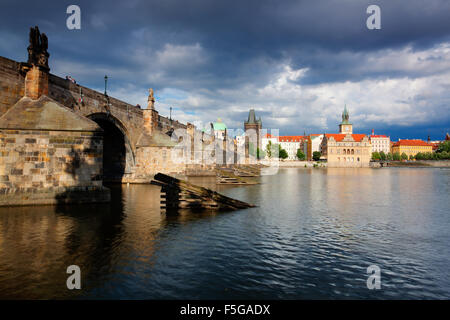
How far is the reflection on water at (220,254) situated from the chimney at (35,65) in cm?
665

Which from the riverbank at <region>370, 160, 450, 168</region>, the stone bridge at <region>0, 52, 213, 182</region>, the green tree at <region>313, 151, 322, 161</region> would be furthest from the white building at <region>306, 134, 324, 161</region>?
the stone bridge at <region>0, 52, 213, 182</region>

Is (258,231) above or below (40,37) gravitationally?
below

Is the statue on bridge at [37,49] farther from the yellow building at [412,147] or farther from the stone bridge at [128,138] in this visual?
the yellow building at [412,147]

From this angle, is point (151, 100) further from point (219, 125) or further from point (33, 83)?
point (219, 125)

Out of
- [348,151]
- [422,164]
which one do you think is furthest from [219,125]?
[422,164]

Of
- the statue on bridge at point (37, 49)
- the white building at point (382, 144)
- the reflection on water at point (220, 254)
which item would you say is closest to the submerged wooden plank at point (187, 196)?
the reflection on water at point (220, 254)

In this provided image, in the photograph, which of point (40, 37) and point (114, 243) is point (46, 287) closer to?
point (114, 243)

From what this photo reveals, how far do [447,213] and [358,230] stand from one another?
7473 mm

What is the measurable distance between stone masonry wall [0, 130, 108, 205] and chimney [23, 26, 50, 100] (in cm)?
282

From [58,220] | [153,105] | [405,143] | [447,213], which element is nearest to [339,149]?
[405,143]

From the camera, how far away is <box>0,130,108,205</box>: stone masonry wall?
14.6 metres

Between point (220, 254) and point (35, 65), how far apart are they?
15359 mm

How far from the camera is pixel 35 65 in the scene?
16.2m
